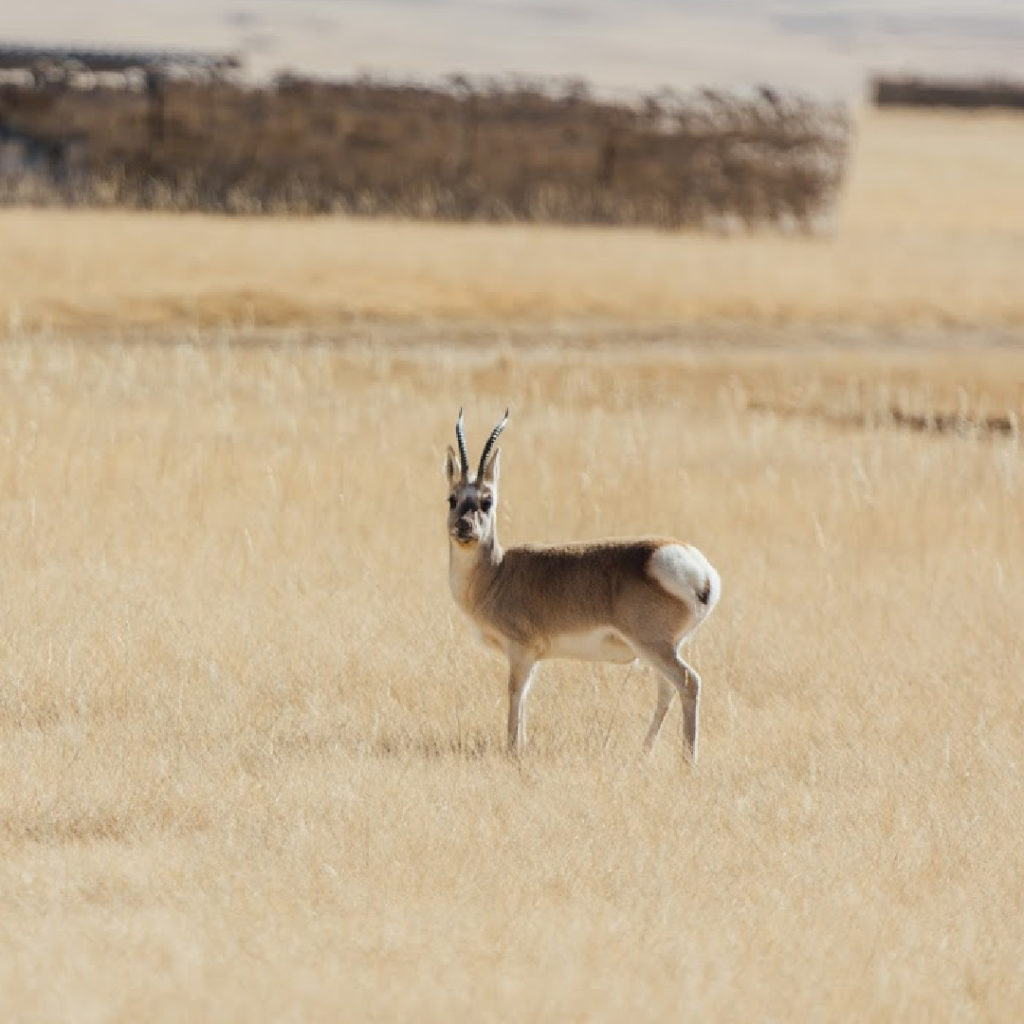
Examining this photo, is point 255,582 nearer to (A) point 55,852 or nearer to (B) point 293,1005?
(A) point 55,852

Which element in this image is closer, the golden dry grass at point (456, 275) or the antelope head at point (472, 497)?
the antelope head at point (472, 497)

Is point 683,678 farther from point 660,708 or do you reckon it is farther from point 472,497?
point 472,497

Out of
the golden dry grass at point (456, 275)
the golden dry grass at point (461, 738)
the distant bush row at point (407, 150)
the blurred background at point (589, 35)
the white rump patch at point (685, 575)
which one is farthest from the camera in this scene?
the blurred background at point (589, 35)

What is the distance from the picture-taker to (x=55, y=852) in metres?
5.38

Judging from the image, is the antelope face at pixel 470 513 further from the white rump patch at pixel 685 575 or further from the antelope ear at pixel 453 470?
the white rump patch at pixel 685 575

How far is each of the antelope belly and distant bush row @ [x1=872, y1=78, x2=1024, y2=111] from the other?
154 feet

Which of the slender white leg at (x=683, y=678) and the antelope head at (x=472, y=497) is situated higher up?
the antelope head at (x=472, y=497)

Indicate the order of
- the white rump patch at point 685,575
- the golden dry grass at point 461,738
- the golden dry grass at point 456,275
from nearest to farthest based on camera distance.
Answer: the golden dry grass at point 461,738
the white rump patch at point 685,575
the golden dry grass at point 456,275

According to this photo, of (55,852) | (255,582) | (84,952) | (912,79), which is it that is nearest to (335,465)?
(255,582)

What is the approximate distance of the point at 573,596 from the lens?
20.1 feet

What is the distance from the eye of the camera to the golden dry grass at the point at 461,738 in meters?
4.75

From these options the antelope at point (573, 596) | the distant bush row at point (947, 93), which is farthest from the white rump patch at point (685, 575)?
the distant bush row at point (947, 93)

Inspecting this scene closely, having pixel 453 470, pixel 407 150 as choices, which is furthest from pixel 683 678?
pixel 407 150

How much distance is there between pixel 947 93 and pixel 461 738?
48.2 m
